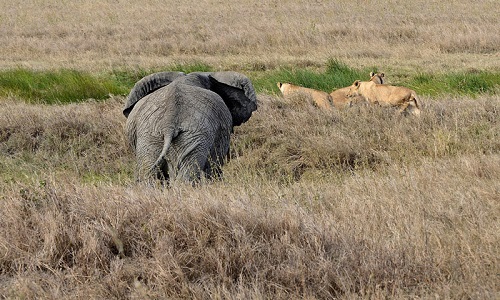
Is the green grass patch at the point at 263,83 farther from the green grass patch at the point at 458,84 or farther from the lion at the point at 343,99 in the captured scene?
the lion at the point at 343,99

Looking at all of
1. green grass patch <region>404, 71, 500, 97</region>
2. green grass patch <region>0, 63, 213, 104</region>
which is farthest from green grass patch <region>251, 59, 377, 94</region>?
green grass patch <region>0, 63, 213, 104</region>

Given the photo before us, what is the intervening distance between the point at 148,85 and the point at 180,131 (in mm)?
1358

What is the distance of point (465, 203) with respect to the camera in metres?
5.28

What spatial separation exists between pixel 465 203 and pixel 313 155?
409cm

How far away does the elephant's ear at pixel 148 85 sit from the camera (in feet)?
24.0

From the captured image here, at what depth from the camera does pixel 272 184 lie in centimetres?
672

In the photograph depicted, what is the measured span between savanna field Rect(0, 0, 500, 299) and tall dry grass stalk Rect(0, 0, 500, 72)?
12 centimetres

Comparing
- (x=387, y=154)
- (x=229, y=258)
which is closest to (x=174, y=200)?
(x=229, y=258)

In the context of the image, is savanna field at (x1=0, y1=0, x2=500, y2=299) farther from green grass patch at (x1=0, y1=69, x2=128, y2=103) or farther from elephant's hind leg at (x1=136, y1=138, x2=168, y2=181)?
elephant's hind leg at (x1=136, y1=138, x2=168, y2=181)

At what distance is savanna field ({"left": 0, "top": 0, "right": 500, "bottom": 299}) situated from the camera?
3.88 m

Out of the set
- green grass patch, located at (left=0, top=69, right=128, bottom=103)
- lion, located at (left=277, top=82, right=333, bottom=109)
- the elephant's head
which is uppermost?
the elephant's head

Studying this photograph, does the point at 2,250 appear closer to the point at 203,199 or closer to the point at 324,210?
the point at 203,199

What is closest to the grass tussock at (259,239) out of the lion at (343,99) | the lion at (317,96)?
the lion at (317,96)

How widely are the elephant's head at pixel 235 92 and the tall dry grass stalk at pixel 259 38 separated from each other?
993 cm
